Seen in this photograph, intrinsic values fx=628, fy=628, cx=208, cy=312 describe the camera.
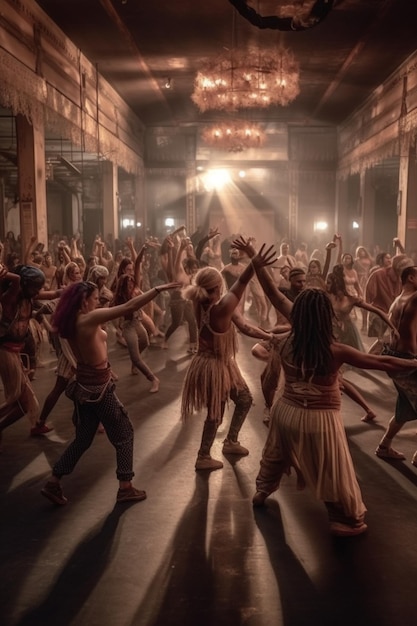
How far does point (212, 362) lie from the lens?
5086 millimetres

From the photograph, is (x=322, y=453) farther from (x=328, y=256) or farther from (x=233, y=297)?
(x=328, y=256)

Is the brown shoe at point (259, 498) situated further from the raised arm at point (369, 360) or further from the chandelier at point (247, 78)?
the chandelier at point (247, 78)

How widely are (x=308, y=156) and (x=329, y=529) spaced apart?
862 inches

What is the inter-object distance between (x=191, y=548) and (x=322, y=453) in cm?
100

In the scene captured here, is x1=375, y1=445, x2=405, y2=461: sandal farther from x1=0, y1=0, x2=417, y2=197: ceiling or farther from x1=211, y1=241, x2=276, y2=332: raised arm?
x1=0, y1=0, x2=417, y2=197: ceiling

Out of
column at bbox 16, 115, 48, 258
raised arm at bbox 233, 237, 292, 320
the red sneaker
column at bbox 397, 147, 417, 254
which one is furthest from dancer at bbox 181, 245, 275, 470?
column at bbox 397, 147, 417, 254

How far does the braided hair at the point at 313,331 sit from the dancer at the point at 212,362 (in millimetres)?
971

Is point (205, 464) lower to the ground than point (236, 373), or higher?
lower

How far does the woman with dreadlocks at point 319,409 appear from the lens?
3754mm

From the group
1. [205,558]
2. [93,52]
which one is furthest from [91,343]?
[93,52]

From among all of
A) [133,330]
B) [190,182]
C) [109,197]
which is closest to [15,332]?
[133,330]

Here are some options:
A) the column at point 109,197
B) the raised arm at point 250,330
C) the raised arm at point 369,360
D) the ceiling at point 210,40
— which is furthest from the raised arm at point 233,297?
the column at point 109,197

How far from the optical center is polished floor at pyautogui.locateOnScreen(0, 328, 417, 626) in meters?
3.22

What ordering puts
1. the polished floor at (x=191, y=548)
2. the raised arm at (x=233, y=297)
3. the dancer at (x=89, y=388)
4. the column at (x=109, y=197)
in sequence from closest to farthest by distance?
the polished floor at (x=191, y=548) < the dancer at (x=89, y=388) < the raised arm at (x=233, y=297) < the column at (x=109, y=197)
